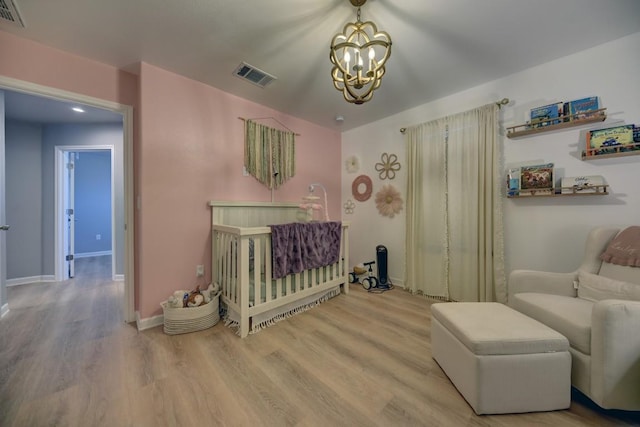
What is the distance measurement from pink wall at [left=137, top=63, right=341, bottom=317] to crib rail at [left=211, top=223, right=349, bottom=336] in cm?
26

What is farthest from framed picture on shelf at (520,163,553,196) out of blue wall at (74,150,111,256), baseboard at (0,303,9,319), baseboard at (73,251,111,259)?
baseboard at (73,251,111,259)

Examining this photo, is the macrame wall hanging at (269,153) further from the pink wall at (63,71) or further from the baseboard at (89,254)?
the baseboard at (89,254)

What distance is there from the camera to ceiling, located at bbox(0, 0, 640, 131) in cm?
151

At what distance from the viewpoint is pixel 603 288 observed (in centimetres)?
152

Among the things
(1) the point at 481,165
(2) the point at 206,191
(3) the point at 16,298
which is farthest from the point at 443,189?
(3) the point at 16,298

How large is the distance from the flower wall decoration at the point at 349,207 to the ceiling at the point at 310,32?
1.87 metres

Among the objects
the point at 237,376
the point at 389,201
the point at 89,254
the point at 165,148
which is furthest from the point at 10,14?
the point at 89,254

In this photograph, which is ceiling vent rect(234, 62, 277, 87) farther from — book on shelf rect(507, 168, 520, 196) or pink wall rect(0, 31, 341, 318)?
book on shelf rect(507, 168, 520, 196)

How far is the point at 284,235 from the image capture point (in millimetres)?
2213

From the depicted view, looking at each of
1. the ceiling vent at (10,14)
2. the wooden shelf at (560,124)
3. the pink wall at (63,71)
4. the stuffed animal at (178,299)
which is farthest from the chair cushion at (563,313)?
the ceiling vent at (10,14)

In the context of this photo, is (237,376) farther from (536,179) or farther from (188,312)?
(536,179)

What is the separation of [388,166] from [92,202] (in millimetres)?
6676

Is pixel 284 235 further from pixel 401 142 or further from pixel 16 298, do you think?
pixel 16 298

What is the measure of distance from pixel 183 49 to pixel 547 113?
10.5 ft
